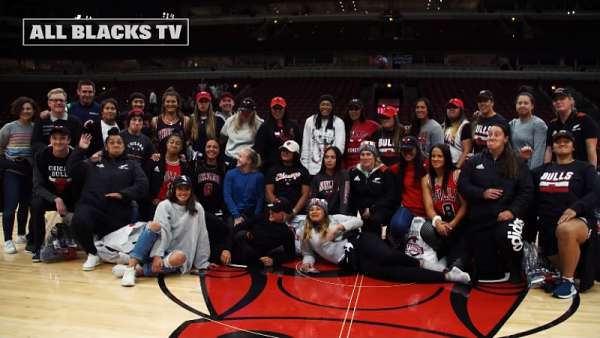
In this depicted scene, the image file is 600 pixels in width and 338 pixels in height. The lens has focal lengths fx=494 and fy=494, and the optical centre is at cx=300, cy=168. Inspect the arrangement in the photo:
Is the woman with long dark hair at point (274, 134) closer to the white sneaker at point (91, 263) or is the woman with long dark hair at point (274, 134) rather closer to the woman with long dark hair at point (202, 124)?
the woman with long dark hair at point (202, 124)

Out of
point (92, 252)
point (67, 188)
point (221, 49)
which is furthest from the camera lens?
point (221, 49)

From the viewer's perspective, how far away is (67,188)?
15.4ft

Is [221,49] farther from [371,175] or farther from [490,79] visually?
[371,175]

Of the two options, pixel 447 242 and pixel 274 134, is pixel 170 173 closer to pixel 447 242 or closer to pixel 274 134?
pixel 274 134

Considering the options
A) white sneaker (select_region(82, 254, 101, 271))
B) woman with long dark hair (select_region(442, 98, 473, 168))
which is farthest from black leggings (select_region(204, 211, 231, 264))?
woman with long dark hair (select_region(442, 98, 473, 168))

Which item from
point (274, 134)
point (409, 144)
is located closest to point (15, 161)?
Result: point (274, 134)

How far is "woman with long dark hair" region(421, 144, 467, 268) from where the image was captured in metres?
4.15

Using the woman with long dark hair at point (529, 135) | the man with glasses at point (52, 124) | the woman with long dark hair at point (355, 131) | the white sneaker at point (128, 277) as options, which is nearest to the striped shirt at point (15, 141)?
the man with glasses at point (52, 124)

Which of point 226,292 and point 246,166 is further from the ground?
point 246,166

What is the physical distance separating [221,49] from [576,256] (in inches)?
803

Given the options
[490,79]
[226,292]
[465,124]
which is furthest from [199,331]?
[490,79]

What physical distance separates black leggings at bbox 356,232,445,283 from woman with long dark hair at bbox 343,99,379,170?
104cm

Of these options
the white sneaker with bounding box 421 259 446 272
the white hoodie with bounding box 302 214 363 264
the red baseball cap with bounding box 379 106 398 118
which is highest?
the red baseball cap with bounding box 379 106 398 118

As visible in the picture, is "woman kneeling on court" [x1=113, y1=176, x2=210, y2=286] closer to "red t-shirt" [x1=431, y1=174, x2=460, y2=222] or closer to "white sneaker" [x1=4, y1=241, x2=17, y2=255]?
"white sneaker" [x1=4, y1=241, x2=17, y2=255]
